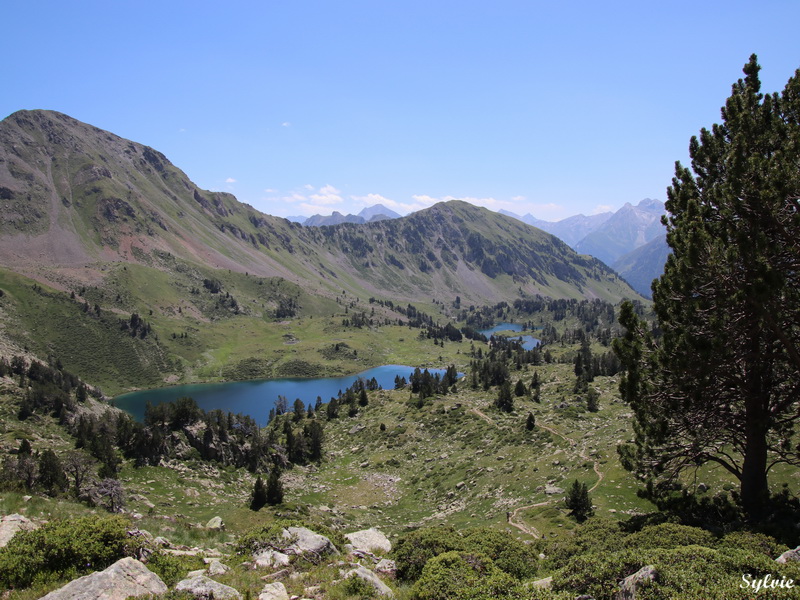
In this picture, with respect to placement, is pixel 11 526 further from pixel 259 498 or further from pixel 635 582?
pixel 259 498

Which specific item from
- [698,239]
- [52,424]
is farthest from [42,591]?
[52,424]

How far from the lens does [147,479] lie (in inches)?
2359

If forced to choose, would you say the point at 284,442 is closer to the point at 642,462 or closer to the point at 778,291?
the point at 642,462

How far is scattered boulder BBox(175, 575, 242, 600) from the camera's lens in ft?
42.0

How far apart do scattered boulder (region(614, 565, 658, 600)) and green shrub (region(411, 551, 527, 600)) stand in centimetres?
257

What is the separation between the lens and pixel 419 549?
63.6ft

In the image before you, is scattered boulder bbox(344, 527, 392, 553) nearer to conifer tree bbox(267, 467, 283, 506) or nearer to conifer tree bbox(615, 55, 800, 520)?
conifer tree bbox(615, 55, 800, 520)

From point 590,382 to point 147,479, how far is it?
294 ft

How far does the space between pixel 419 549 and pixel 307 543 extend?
4.94m

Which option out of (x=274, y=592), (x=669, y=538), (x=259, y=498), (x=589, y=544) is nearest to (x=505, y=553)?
(x=589, y=544)

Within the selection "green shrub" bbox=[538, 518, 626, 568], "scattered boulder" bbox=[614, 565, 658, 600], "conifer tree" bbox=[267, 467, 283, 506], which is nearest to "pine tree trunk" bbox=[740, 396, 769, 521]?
"green shrub" bbox=[538, 518, 626, 568]

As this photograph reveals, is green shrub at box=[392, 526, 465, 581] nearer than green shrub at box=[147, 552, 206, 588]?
No

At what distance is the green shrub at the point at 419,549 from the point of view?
1839 centimetres

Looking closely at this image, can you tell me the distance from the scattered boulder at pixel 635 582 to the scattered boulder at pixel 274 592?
1002cm
